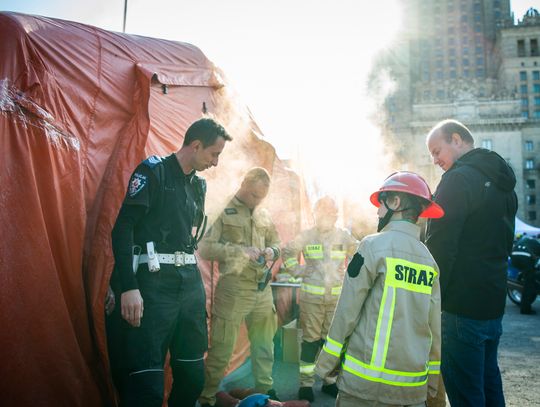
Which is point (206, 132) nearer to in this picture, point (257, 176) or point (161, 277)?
point (161, 277)

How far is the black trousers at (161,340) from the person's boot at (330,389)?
191cm

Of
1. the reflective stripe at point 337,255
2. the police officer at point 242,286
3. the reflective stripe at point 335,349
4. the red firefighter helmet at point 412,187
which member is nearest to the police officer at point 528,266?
the reflective stripe at point 337,255

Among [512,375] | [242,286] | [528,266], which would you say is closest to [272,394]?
[242,286]

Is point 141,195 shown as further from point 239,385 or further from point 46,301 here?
point 239,385

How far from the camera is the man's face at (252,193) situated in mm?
3871

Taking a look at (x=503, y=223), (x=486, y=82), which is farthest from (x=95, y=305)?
(x=486, y=82)

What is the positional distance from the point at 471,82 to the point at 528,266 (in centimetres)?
6147

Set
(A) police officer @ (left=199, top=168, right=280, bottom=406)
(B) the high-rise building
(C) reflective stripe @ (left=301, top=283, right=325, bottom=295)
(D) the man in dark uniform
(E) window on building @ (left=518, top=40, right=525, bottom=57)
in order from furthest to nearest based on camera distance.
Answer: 1. (E) window on building @ (left=518, top=40, right=525, bottom=57)
2. (B) the high-rise building
3. (C) reflective stripe @ (left=301, top=283, right=325, bottom=295)
4. (A) police officer @ (left=199, top=168, right=280, bottom=406)
5. (D) the man in dark uniform

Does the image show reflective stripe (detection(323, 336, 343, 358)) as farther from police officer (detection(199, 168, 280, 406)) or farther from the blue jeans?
police officer (detection(199, 168, 280, 406))

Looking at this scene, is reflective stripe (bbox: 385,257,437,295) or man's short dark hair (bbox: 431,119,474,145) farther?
man's short dark hair (bbox: 431,119,474,145)

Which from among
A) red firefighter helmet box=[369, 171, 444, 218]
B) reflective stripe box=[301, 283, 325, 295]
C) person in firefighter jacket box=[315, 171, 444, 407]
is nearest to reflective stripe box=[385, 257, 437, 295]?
person in firefighter jacket box=[315, 171, 444, 407]

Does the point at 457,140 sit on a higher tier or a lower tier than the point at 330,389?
higher

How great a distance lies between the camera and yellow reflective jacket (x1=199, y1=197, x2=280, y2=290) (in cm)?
369

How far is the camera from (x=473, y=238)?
251cm
